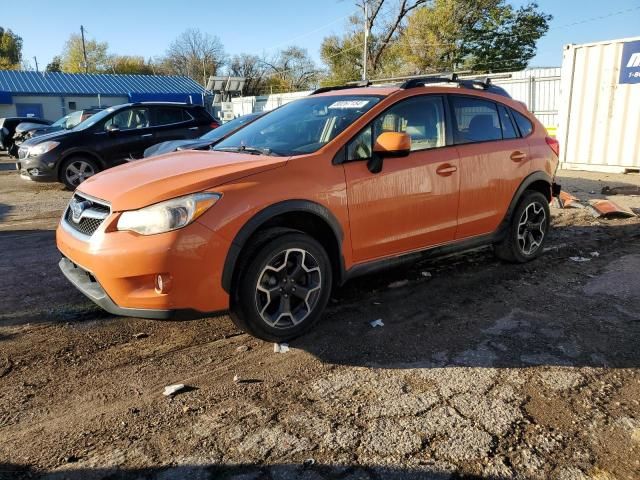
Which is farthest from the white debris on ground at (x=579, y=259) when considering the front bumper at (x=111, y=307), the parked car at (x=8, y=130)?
the parked car at (x=8, y=130)

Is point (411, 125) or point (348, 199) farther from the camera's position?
point (411, 125)

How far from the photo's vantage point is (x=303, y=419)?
274 cm

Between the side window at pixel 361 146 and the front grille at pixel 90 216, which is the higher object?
the side window at pixel 361 146

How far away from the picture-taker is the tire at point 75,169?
1036cm

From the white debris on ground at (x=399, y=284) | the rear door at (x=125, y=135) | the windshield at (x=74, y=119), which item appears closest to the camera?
the white debris on ground at (x=399, y=284)

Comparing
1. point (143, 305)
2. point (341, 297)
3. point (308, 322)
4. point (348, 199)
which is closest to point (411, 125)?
point (348, 199)

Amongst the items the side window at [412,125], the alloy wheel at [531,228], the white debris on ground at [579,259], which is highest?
the side window at [412,125]

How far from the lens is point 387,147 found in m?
3.72

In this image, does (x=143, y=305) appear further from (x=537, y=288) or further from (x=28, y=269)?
(x=537, y=288)

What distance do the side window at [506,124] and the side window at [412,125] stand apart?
91 centimetres

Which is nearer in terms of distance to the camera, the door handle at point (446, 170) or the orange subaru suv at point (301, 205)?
the orange subaru suv at point (301, 205)

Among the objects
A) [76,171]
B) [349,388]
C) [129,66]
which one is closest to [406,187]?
[349,388]

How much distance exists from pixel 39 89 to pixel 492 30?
34905 millimetres

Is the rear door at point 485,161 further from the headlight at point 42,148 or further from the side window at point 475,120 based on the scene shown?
the headlight at point 42,148
